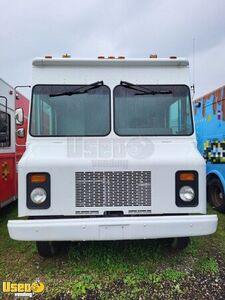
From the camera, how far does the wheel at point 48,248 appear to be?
4.27 metres

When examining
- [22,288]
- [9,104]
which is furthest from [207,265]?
[9,104]

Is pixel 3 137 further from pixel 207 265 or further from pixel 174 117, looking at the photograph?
pixel 207 265

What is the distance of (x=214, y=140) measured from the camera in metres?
7.04

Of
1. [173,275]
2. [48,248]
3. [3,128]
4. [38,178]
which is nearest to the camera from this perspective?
[38,178]

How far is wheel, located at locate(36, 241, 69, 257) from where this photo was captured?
427 centimetres

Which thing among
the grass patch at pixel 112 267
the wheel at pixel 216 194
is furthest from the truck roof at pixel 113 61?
the wheel at pixel 216 194

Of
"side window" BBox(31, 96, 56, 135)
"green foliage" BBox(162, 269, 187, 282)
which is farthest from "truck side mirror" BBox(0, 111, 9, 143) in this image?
"green foliage" BBox(162, 269, 187, 282)

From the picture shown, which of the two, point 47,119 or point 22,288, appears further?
point 47,119

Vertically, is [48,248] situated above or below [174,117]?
below

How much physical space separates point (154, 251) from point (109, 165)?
1.72 m

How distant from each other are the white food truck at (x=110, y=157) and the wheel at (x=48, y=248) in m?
0.02

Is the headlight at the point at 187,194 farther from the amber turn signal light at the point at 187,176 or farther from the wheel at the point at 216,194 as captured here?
the wheel at the point at 216,194

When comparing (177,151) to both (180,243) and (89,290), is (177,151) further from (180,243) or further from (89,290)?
(89,290)

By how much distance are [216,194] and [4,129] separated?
494 centimetres
